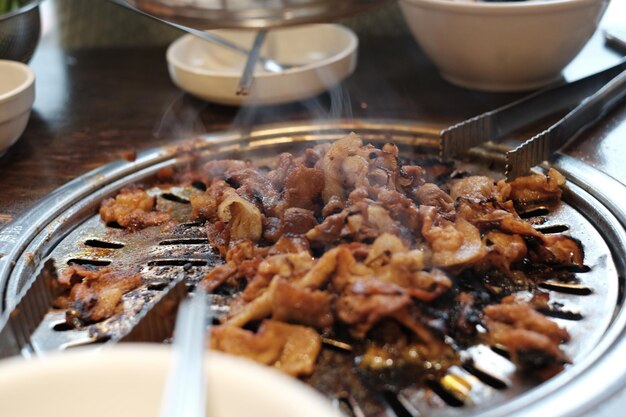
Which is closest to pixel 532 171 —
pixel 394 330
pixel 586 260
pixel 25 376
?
pixel 586 260

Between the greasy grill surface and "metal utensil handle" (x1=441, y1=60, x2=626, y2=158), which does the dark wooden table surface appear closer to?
"metal utensil handle" (x1=441, y1=60, x2=626, y2=158)

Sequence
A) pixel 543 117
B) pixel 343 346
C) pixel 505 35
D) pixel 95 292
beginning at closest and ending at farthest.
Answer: pixel 343 346, pixel 95 292, pixel 543 117, pixel 505 35

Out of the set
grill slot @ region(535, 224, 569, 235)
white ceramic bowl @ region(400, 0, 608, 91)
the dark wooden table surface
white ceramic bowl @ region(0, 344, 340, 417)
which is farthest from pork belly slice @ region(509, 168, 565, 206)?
white ceramic bowl @ region(0, 344, 340, 417)

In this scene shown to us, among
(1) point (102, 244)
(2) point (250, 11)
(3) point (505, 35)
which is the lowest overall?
(1) point (102, 244)

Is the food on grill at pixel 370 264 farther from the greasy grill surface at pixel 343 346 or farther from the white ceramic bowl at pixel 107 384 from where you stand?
the white ceramic bowl at pixel 107 384

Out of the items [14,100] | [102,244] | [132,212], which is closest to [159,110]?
[14,100]

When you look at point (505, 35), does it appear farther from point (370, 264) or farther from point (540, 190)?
point (370, 264)

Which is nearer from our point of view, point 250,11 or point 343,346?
point 250,11
